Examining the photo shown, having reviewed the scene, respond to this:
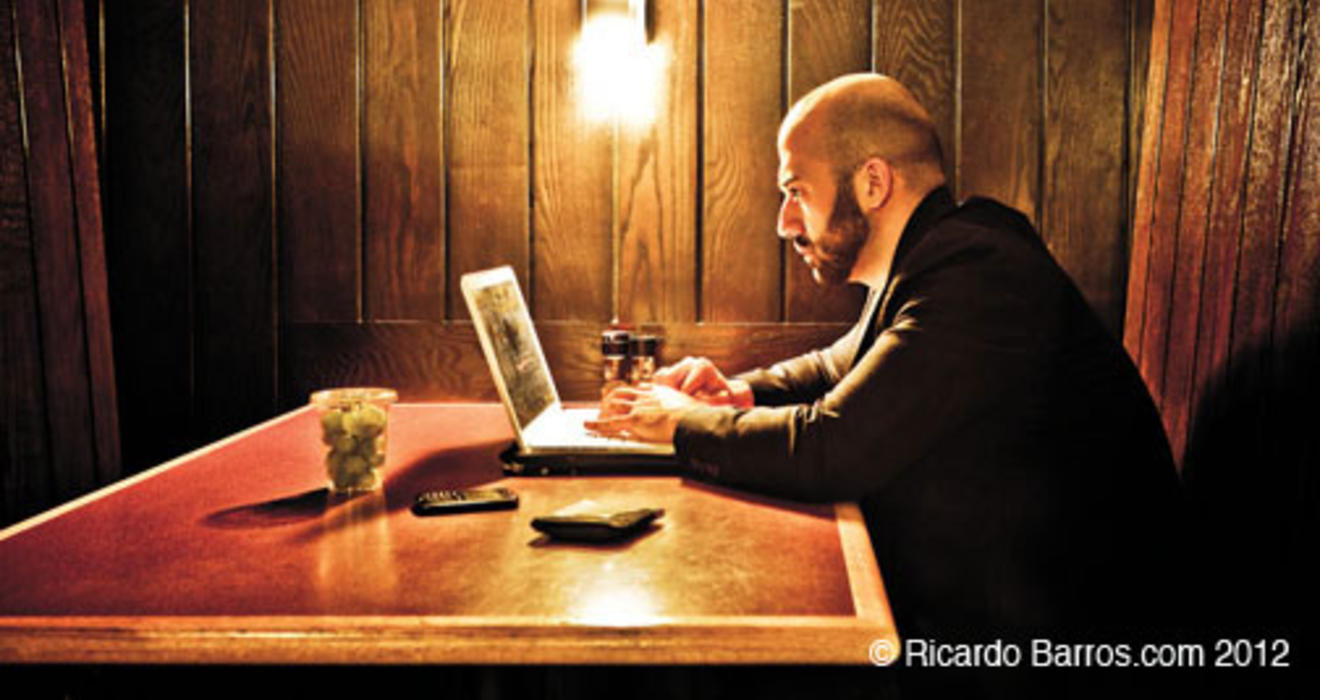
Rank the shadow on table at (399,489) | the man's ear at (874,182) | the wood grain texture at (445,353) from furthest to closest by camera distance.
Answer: the wood grain texture at (445,353) < the man's ear at (874,182) < the shadow on table at (399,489)

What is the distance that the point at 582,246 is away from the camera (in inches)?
99.9

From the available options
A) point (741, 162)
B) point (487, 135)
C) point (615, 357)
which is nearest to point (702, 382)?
point (615, 357)

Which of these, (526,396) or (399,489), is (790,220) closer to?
(526,396)

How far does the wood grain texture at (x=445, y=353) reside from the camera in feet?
8.30

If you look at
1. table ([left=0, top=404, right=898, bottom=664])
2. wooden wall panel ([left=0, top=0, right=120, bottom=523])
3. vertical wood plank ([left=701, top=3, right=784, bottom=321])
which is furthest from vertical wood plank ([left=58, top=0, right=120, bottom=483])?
vertical wood plank ([left=701, top=3, right=784, bottom=321])

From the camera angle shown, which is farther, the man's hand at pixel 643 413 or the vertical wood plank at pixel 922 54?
the vertical wood plank at pixel 922 54

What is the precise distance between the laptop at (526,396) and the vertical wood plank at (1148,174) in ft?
4.16

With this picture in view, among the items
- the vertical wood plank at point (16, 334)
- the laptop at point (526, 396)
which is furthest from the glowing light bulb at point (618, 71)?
the vertical wood plank at point (16, 334)

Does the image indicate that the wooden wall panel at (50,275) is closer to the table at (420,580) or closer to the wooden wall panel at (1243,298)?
the table at (420,580)

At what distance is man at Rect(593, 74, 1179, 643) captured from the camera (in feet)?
4.53

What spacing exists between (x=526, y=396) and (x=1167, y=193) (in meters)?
1.44

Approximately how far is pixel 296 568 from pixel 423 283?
1.54 metres

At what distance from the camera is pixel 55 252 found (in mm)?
2072

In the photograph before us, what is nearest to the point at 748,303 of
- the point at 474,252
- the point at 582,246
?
the point at 582,246
